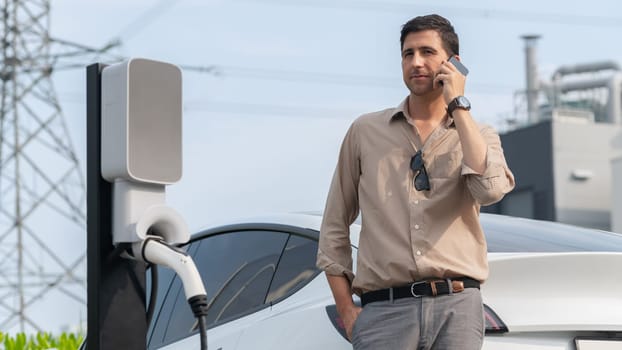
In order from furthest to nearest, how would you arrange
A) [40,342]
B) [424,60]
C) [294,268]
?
[40,342] → [294,268] → [424,60]

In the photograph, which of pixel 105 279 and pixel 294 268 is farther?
pixel 294 268

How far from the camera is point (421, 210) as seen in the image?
3.53 metres

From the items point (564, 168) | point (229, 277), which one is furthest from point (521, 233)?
point (564, 168)

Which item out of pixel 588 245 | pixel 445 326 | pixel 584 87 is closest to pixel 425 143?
pixel 445 326

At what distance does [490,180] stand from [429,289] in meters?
0.35

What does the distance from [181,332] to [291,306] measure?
0.86 m

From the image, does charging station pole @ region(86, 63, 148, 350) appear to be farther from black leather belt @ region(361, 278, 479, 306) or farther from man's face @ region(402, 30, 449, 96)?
man's face @ region(402, 30, 449, 96)

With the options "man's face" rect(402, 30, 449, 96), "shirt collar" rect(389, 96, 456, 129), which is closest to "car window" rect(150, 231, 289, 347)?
"shirt collar" rect(389, 96, 456, 129)

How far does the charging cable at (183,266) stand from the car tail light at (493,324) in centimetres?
86

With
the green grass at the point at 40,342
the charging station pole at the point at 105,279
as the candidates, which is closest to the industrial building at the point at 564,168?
the green grass at the point at 40,342

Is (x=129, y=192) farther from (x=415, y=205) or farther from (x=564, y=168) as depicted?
(x=564, y=168)

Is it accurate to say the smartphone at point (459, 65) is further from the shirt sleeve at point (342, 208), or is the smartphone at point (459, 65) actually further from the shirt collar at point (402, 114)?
the shirt sleeve at point (342, 208)

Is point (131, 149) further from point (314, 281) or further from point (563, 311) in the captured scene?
point (563, 311)

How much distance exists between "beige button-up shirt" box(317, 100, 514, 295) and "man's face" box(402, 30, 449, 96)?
0.10m
